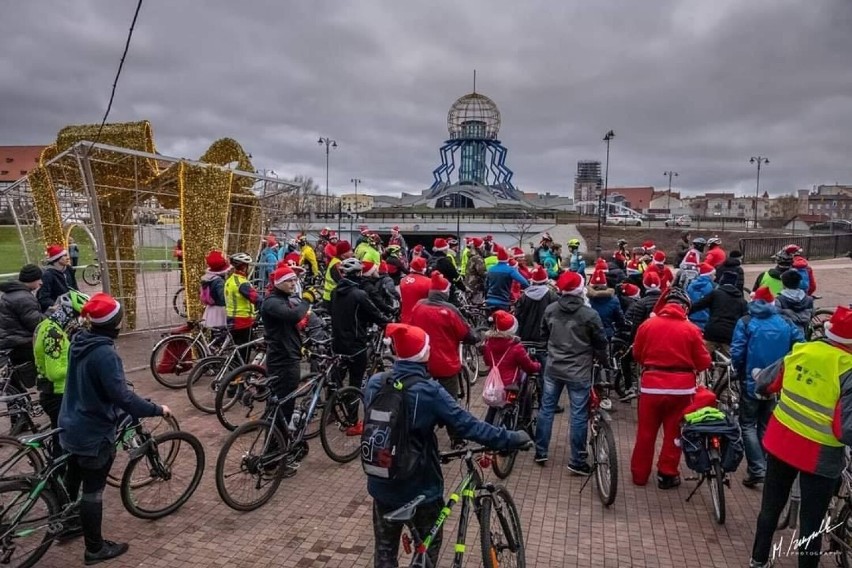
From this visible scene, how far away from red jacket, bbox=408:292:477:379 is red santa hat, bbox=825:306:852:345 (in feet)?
9.91

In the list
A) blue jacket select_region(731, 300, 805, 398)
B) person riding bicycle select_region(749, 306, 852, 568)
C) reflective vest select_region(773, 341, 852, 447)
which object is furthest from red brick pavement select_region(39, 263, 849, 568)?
reflective vest select_region(773, 341, 852, 447)

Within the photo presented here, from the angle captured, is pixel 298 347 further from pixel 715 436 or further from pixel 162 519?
pixel 715 436

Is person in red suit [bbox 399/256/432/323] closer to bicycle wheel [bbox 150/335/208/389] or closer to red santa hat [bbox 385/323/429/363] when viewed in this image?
bicycle wheel [bbox 150/335/208/389]

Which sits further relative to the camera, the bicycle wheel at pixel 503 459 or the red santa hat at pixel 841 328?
the bicycle wheel at pixel 503 459

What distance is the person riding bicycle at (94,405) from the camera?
12.5 feet

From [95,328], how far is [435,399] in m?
2.54

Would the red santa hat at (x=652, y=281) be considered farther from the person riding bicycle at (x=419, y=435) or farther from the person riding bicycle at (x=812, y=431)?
the person riding bicycle at (x=419, y=435)

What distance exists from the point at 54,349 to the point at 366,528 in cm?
313

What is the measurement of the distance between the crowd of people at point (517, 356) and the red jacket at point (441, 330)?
15mm

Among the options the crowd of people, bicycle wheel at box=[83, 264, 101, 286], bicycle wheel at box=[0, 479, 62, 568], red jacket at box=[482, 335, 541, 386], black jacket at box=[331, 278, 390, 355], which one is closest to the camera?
the crowd of people

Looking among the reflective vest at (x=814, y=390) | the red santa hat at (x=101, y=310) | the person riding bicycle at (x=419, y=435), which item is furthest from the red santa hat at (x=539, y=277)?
the red santa hat at (x=101, y=310)

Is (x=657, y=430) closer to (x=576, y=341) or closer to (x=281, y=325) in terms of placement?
(x=576, y=341)

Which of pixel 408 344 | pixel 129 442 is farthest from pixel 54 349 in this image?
pixel 408 344

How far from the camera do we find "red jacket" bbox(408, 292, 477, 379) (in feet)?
17.8
